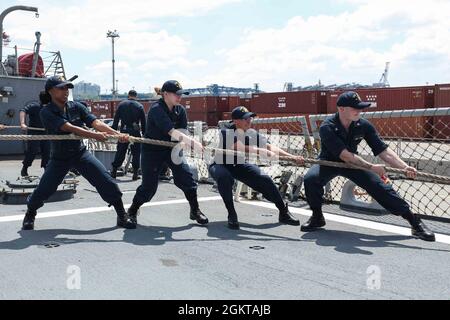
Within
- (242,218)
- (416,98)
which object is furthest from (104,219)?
(416,98)

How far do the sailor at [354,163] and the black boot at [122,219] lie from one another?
186cm

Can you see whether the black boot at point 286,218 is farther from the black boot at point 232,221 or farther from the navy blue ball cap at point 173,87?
the navy blue ball cap at point 173,87

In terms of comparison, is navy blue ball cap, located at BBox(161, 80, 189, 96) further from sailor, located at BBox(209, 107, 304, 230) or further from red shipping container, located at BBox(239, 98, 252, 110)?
red shipping container, located at BBox(239, 98, 252, 110)

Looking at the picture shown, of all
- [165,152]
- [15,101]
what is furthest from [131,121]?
[15,101]

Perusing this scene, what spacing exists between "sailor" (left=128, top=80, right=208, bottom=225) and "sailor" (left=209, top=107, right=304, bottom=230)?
36 centimetres

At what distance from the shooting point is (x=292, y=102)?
3262 centimetres

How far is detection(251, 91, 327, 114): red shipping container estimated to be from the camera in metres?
31.5

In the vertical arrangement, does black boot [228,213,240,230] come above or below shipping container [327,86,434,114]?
below

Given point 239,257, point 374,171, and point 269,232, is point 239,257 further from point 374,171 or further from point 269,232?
point 374,171

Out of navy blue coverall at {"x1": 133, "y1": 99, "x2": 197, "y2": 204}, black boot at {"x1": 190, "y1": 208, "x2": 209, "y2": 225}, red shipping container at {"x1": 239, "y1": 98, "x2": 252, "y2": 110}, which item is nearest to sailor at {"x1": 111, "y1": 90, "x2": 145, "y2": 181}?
navy blue coverall at {"x1": 133, "y1": 99, "x2": 197, "y2": 204}
